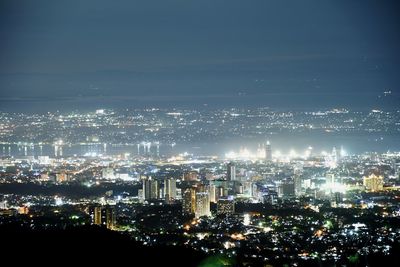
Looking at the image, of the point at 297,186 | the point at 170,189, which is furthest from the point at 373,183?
the point at 170,189

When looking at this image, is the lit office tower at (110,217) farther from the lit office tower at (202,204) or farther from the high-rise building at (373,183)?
the high-rise building at (373,183)

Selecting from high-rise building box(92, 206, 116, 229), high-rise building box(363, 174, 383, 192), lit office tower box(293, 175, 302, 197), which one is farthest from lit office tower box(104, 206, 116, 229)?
high-rise building box(363, 174, 383, 192)

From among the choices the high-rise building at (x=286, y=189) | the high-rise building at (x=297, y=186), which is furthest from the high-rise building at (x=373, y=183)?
the high-rise building at (x=286, y=189)

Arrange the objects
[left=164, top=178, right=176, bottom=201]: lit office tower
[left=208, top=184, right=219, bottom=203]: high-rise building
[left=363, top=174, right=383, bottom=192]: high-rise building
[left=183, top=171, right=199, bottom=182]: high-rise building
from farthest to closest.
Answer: [left=183, top=171, right=199, bottom=182]: high-rise building
[left=363, top=174, right=383, bottom=192]: high-rise building
[left=164, top=178, right=176, bottom=201]: lit office tower
[left=208, top=184, right=219, bottom=203]: high-rise building

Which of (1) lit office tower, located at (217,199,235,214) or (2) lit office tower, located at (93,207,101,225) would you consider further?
(1) lit office tower, located at (217,199,235,214)

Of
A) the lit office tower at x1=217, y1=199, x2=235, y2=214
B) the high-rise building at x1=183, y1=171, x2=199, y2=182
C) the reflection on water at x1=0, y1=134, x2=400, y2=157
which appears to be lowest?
the lit office tower at x1=217, y1=199, x2=235, y2=214

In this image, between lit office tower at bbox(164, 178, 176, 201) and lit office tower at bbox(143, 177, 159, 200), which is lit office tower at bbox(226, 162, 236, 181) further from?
lit office tower at bbox(143, 177, 159, 200)
